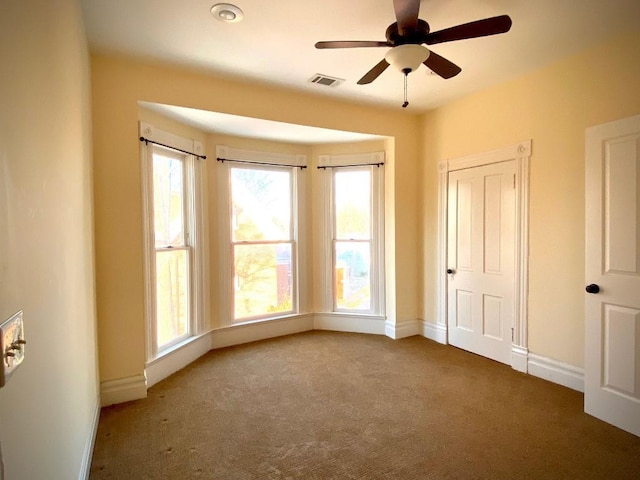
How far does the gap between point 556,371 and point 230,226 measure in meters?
3.51

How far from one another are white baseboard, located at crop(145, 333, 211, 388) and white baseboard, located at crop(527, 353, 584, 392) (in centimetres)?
327

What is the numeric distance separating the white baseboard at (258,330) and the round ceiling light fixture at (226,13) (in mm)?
3002

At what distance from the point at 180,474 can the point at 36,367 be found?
121 centimetres

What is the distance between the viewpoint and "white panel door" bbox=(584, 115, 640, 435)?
88.2 inches

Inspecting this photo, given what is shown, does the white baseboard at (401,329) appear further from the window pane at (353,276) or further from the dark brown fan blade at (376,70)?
the dark brown fan blade at (376,70)

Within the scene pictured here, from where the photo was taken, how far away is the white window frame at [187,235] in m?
2.92

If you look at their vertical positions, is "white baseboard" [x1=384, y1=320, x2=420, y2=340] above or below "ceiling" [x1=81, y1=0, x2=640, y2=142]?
below

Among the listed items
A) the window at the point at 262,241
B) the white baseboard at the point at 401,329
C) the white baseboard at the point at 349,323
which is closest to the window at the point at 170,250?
the window at the point at 262,241

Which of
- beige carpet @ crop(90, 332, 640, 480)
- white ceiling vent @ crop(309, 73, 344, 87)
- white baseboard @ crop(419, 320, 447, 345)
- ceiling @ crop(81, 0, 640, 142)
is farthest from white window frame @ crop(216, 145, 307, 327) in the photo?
white baseboard @ crop(419, 320, 447, 345)

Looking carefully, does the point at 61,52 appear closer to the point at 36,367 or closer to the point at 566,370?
the point at 36,367

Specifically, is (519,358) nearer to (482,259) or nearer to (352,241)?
(482,259)

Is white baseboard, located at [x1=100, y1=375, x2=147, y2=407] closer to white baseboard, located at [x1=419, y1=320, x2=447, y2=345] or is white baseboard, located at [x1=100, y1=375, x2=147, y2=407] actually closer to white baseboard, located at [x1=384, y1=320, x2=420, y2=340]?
white baseboard, located at [x1=384, y1=320, x2=420, y2=340]

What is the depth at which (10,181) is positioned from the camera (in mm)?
928

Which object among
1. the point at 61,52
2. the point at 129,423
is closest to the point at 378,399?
the point at 129,423
